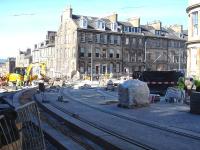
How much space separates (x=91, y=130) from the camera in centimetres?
1280

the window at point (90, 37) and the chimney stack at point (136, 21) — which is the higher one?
the chimney stack at point (136, 21)

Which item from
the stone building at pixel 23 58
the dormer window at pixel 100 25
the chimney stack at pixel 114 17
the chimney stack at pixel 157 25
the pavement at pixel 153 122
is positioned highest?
the chimney stack at pixel 114 17

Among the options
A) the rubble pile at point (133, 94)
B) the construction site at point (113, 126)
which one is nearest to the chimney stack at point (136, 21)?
the construction site at point (113, 126)

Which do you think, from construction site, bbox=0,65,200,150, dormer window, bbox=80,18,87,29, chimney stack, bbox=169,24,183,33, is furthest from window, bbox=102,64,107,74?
construction site, bbox=0,65,200,150

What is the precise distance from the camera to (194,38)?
38938 mm

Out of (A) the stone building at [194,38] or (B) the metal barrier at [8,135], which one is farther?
(A) the stone building at [194,38]

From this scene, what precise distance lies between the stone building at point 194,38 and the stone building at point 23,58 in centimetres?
7010

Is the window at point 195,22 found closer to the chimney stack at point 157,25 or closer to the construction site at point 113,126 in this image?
the construction site at point 113,126

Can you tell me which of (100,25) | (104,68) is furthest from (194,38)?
(100,25)

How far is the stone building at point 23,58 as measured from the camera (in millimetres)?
104400

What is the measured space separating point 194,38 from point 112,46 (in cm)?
3935

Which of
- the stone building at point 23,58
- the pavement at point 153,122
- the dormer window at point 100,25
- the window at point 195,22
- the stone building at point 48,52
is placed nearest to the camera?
the pavement at point 153,122

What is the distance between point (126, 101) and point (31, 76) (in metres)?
38.4

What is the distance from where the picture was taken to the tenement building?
238ft
